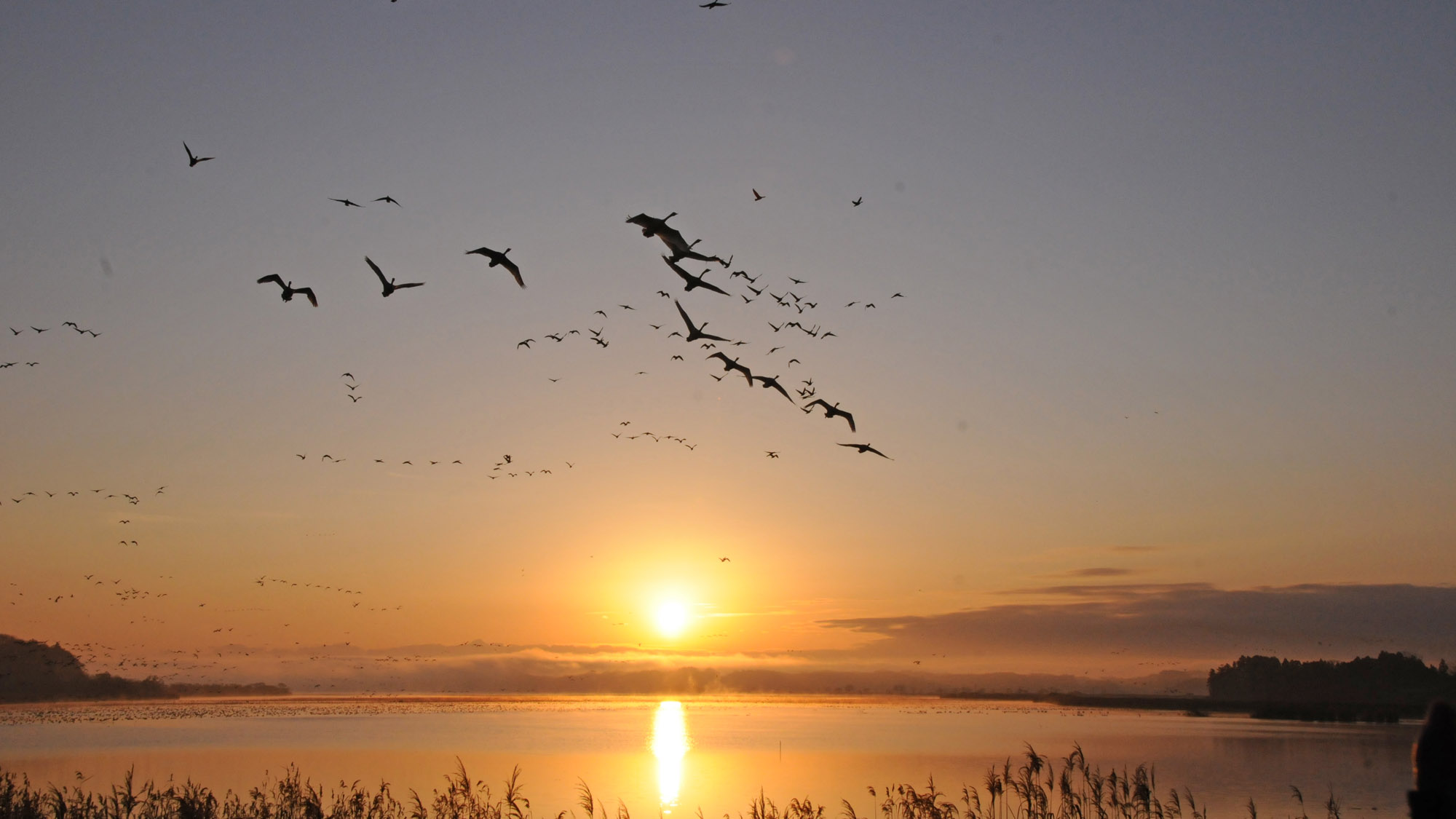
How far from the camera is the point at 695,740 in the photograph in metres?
67.2

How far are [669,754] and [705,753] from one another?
203 cm

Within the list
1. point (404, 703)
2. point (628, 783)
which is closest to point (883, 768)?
point (628, 783)

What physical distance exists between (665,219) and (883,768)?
39.4 metres

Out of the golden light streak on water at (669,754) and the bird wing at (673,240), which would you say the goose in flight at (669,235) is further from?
the golden light streak on water at (669,754)

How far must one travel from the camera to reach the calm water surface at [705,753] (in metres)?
39.3

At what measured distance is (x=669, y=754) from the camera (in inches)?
2218

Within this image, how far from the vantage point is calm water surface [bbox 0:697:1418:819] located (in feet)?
129

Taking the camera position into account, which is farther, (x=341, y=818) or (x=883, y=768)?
(x=883, y=768)

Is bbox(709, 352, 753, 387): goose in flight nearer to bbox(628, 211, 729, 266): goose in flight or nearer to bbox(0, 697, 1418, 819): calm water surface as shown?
bbox(628, 211, 729, 266): goose in flight

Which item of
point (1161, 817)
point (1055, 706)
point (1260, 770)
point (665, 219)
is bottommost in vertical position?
point (1055, 706)

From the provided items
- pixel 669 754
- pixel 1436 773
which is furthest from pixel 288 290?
pixel 669 754

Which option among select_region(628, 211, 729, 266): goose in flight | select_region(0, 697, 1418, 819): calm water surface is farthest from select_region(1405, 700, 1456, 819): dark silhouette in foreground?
select_region(0, 697, 1418, 819): calm water surface

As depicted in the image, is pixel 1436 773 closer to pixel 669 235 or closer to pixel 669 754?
pixel 669 235

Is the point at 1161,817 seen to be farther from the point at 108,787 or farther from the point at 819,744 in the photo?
the point at 819,744
